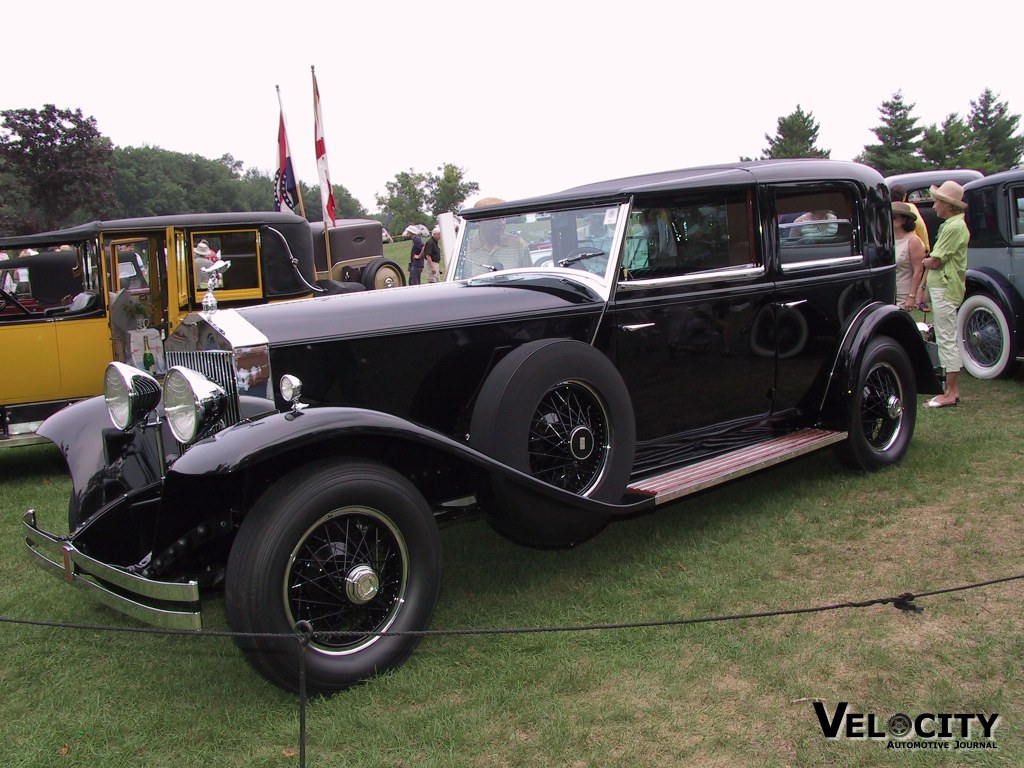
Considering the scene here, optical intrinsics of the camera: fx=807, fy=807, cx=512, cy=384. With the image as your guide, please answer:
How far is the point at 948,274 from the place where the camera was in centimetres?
664

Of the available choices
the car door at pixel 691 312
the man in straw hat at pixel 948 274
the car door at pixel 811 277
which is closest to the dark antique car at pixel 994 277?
the man in straw hat at pixel 948 274

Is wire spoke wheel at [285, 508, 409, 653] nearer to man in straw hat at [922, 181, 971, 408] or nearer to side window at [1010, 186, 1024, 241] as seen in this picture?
man in straw hat at [922, 181, 971, 408]

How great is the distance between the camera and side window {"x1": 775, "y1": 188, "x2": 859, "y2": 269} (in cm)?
467

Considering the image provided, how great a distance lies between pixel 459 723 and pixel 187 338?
2.09 m

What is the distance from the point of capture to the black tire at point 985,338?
741cm

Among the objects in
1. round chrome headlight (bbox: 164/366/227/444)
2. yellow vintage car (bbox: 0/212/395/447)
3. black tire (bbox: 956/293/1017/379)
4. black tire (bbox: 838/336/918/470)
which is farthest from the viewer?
black tire (bbox: 956/293/1017/379)

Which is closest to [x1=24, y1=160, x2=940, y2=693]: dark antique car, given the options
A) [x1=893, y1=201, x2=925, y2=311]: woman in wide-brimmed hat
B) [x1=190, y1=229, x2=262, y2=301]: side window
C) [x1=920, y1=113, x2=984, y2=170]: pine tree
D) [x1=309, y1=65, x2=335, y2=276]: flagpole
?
[x1=893, y1=201, x2=925, y2=311]: woman in wide-brimmed hat

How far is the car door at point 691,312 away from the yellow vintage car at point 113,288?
347 centimetres

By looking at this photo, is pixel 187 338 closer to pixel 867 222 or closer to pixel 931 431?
pixel 867 222

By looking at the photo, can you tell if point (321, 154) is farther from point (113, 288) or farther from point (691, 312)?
point (691, 312)

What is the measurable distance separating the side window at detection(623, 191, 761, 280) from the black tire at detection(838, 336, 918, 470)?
1.06 m

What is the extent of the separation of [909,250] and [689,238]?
459 cm

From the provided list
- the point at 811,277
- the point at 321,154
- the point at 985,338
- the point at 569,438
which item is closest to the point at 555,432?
the point at 569,438

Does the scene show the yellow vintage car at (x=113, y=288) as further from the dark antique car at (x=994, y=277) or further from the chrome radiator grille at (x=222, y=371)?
the dark antique car at (x=994, y=277)
